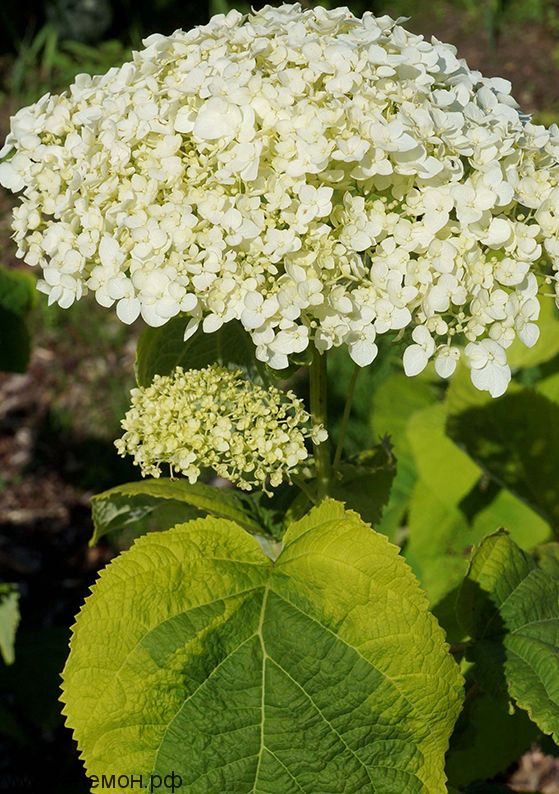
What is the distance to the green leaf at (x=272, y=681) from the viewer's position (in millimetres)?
1413

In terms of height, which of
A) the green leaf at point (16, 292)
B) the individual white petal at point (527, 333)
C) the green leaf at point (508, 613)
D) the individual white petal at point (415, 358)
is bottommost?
the green leaf at point (508, 613)

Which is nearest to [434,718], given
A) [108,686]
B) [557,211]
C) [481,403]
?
[108,686]

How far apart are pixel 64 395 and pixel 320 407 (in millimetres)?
3292

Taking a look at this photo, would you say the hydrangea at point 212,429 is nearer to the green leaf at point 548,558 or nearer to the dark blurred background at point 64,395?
the green leaf at point 548,558

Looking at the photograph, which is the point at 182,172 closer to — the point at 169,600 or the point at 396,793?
the point at 169,600

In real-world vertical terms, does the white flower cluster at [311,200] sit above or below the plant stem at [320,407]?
above

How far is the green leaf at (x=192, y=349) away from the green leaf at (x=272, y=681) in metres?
0.44

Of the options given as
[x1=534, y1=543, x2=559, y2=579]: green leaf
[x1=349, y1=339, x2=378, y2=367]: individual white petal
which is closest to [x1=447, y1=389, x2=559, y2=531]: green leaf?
[x1=534, y1=543, x2=559, y2=579]: green leaf

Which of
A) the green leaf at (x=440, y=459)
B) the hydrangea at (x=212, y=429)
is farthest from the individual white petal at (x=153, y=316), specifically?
the green leaf at (x=440, y=459)

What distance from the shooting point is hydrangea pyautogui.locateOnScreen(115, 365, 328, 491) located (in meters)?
1.38

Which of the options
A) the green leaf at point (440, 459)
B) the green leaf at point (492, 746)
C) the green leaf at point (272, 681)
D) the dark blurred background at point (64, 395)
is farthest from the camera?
the dark blurred background at point (64, 395)

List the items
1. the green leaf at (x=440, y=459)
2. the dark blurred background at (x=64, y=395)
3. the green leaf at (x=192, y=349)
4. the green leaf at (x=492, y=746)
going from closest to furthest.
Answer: the green leaf at (x=192, y=349) → the green leaf at (x=492, y=746) → the green leaf at (x=440, y=459) → the dark blurred background at (x=64, y=395)

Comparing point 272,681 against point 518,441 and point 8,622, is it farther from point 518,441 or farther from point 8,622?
point 518,441

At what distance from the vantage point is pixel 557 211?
4.58 ft
